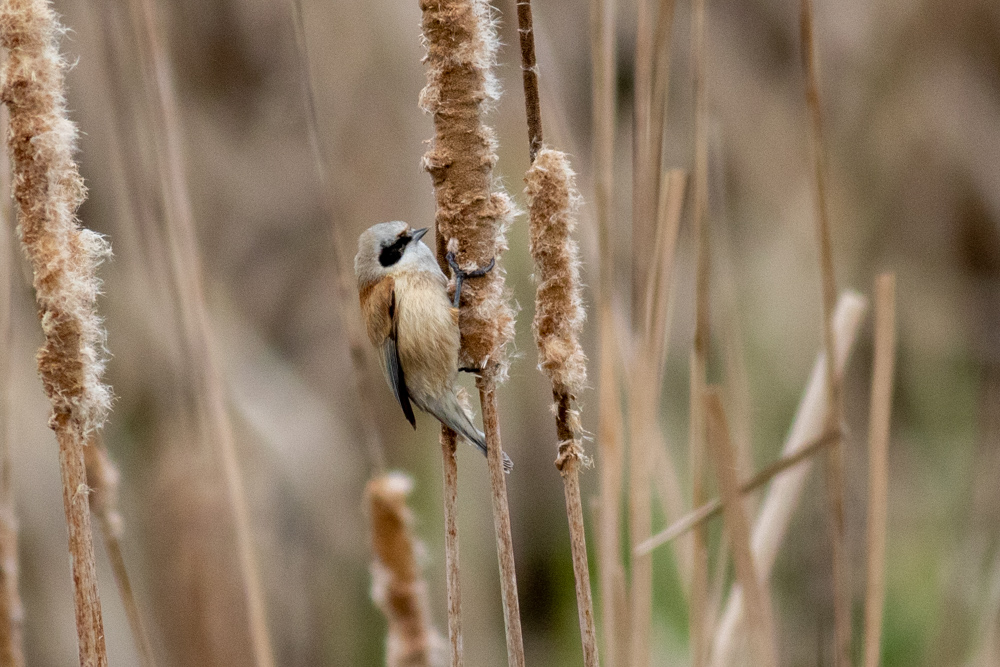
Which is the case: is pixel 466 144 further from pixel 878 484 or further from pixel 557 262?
pixel 878 484

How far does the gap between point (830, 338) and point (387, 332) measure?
0.71m

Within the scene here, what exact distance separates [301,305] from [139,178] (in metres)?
0.87

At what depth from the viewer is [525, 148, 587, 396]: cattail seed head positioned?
0.69 metres

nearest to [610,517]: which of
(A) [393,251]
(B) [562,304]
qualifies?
(B) [562,304]

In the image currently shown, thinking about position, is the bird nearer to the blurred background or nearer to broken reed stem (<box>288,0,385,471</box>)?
the blurred background

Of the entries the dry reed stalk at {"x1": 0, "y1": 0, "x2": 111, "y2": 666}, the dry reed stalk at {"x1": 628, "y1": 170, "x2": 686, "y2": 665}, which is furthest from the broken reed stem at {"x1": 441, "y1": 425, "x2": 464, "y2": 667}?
the dry reed stalk at {"x1": 0, "y1": 0, "x2": 111, "y2": 666}

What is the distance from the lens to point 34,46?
0.60 m

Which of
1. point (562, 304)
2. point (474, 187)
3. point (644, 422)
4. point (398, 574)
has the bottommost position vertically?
point (398, 574)

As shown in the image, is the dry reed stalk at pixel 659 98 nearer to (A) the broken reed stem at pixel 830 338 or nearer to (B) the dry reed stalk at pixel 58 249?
(A) the broken reed stem at pixel 830 338

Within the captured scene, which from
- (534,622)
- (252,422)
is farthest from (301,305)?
(534,622)

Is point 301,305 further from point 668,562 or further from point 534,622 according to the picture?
point 668,562

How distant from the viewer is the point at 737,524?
671 mm

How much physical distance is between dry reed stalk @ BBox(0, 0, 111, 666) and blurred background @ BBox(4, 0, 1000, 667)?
2.31 feet

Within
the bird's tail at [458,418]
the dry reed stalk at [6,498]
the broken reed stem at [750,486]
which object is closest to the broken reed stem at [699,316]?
the broken reed stem at [750,486]
